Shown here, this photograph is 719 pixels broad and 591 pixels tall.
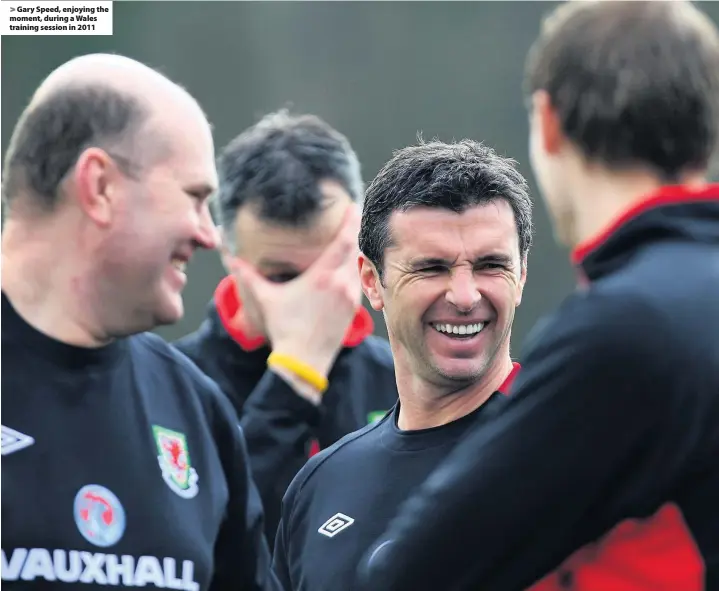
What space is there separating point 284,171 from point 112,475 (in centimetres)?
157

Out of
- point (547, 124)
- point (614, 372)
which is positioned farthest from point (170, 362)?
point (614, 372)

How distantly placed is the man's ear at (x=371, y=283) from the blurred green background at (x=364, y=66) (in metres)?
8.73

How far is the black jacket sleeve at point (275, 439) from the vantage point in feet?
10.5

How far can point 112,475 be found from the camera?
2332 mm

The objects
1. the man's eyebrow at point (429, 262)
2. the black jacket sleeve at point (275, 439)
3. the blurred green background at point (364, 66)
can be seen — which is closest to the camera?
the man's eyebrow at point (429, 262)

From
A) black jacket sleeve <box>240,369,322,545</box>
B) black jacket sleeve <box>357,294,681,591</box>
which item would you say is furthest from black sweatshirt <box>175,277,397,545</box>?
black jacket sleeve <box>357,294,681,591</box>

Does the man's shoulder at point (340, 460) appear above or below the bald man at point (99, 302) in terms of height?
below

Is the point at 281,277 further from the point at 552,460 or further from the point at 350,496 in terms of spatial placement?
the point at 552,460

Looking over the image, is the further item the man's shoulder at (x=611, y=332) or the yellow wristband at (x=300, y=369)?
the yellow wristband at (x=300, y=369)

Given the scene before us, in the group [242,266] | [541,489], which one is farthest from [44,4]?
[541,489]

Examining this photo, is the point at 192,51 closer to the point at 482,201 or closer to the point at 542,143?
the point at 482,201

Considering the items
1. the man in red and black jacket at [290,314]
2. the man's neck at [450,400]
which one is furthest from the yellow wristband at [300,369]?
Result: the man's neck at [450,400]

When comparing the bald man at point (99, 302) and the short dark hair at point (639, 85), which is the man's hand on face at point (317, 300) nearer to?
the bald man at point (99, 302)

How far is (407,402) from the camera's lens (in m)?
2.52
